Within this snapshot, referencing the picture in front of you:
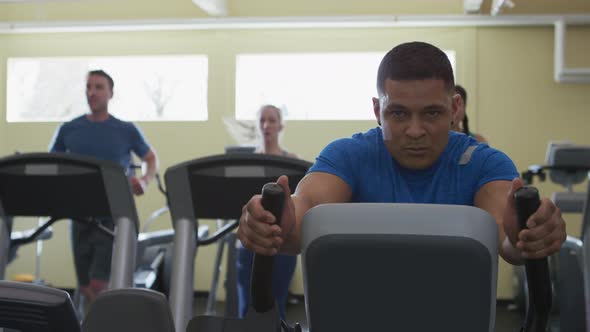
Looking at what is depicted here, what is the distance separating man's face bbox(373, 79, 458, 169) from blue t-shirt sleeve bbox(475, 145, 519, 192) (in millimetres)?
86

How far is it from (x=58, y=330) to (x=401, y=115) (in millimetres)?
674

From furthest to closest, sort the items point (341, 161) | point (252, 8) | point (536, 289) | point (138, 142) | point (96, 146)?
point (252, 8) → point (138, 142) → point (96, 146) → point (341, 161) → point (536, 289)

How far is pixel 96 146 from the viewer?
13.1 feet

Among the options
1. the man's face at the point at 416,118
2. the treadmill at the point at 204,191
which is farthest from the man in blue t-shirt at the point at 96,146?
the man's face at the point at 416,118

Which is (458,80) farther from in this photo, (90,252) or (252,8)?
(90,252)

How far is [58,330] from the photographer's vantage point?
3.08 feet

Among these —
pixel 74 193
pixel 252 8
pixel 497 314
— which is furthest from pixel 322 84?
pixel 74 193

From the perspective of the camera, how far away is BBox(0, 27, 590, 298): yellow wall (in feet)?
20.1

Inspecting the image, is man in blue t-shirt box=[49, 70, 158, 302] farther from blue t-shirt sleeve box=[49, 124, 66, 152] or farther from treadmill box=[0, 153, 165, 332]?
treadmill box=[0, 153, 165, 332]

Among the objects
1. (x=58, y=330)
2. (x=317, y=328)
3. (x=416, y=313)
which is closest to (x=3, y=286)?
(x=58, y=330)

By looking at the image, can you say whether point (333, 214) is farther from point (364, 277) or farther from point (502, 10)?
point (502, 10)

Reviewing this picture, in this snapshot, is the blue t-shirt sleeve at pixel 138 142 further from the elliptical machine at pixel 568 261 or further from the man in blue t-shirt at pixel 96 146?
the elliptical machine at pixel 568 261

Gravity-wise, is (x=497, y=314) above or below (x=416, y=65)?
below

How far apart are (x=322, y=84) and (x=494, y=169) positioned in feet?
16.4
